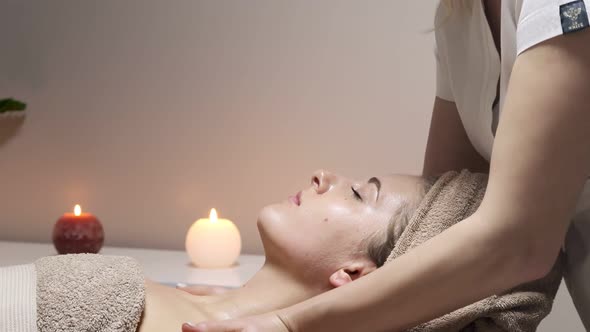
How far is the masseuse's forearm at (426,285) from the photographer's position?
97cm

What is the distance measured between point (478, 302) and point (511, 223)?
0.18m

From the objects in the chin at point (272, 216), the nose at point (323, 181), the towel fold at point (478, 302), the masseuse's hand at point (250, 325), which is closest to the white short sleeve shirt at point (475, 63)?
the towel fold at point (478, 302)

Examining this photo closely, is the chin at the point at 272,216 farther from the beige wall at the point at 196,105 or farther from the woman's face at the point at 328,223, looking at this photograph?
the beige wall at the point at 196,105

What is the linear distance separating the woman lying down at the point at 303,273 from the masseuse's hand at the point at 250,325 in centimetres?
18

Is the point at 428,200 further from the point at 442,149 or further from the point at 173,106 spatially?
the point at 173,106

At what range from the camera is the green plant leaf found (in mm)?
2291

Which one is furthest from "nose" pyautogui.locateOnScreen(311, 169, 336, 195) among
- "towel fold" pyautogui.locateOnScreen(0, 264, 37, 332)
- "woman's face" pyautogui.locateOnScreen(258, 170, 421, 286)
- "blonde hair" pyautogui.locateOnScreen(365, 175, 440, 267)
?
"towel fold" pyautogui.locateOnScreen(0, 264, 37, 332)

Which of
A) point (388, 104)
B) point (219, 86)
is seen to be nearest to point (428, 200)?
point (388, 104)

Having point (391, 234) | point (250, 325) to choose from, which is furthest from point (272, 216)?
point (250, 325)

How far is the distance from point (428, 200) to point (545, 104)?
14.4 inches

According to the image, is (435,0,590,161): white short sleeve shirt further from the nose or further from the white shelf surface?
the white shelf surface

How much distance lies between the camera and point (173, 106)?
221cm

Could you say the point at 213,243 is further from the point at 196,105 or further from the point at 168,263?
the point at 196,105

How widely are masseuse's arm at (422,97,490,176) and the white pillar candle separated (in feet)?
2.30
